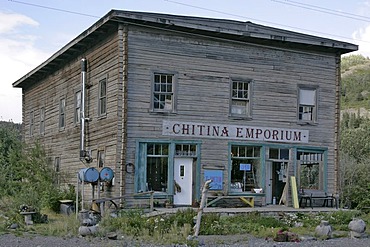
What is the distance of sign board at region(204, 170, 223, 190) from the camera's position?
2289cm

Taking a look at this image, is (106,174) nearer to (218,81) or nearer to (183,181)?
(183,181)

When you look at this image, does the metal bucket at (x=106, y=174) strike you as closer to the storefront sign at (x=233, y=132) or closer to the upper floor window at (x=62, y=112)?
the storefront sign at (x=233, y=132)

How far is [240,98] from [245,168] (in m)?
2.82

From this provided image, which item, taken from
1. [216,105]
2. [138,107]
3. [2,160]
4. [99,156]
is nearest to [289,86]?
[216,105]

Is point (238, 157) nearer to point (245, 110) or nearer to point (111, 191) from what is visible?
point (245, 110)

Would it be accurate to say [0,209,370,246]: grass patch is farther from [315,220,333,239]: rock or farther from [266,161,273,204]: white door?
[266,161,273,204]: white door

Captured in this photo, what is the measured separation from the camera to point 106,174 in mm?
21016

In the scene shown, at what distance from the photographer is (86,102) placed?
25.3m

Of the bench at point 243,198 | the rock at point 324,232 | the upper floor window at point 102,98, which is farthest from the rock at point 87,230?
the upper floor window at point 102,98

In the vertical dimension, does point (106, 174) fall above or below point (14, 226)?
above

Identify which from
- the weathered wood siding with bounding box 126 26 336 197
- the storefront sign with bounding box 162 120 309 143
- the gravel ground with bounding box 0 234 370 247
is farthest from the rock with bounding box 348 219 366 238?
the storefront sign with bounding box 162 120 309 143

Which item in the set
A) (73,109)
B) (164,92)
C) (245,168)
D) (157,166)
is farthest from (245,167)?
(73,109)

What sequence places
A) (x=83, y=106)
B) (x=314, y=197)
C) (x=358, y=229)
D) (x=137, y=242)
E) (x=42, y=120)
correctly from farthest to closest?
1. (x=42, y=120)
2. (x=83, y=106)
3. (x=314, y=197)
4. (x=358, y=229)
5. (x=137, y=242)

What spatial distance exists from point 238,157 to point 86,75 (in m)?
7.42
